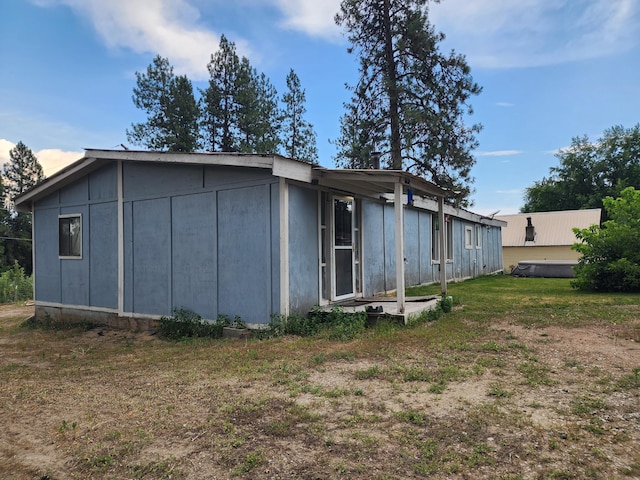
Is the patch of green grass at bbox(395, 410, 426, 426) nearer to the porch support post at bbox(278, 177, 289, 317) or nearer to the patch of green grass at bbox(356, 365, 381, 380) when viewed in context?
the patch of green grass at bbox(356, 365, 381, 380)

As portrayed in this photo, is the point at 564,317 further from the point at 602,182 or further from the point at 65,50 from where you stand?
the point at 602,182

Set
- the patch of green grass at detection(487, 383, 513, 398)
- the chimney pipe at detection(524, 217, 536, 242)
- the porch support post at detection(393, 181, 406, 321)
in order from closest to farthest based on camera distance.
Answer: the patch of green grass at detection(487, 383, 513, 398) → the porch support post at detection(393, 181, 406, 321) → the chimney pipe at detection(524, 217, 536, 242)

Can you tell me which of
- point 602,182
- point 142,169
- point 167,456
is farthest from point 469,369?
point 602,182

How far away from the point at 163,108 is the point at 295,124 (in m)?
6.92

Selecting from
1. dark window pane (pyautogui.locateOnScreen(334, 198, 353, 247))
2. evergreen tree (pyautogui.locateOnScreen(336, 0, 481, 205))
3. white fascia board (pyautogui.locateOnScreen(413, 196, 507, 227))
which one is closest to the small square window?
dark window pane (pyautogui.locateOnScreen(334, 198, 353, 247))

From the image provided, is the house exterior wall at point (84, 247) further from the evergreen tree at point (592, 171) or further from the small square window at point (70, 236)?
the evergreen tree at point (592, 171)

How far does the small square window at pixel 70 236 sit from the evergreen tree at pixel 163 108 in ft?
34.3

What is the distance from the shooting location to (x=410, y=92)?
634 inches

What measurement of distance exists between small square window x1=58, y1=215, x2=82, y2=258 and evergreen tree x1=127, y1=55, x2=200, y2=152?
1045cm

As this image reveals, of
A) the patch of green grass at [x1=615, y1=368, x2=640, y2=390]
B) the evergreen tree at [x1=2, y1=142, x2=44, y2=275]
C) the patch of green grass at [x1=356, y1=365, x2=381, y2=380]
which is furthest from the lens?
the evergreen tree at [x1=2, y1=142, x2=44, y2=275]

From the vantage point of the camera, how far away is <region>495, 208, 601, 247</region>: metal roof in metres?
24.3

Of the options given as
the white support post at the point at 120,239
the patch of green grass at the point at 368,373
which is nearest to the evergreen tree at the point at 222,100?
the white support post at the point at 120,239

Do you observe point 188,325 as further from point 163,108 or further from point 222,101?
point 222,101

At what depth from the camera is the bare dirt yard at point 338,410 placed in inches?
101
